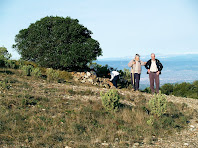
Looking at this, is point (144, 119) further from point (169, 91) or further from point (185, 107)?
point (169, 91)

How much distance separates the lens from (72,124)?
7.92m

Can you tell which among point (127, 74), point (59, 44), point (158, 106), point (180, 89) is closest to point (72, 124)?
point (158, 106)

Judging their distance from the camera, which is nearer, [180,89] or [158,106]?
[158,106]

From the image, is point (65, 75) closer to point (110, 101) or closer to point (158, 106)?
point (110, 101)

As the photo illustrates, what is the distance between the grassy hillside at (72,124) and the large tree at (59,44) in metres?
12.3

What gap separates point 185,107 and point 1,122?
934 centimetres

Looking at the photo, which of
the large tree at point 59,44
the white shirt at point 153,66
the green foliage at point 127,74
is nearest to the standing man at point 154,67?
the white shirt at point 153,66

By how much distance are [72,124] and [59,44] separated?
17.3m

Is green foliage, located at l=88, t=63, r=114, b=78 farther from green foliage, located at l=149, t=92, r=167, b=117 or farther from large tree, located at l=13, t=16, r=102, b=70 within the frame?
green foliage, located at l=149, t=92, r=167, b=117

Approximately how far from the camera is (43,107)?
9.73m

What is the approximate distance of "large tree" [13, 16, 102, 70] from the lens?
2347 centimetres

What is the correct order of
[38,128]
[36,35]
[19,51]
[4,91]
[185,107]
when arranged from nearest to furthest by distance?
[38,128] < [4,91] < [185,107] < [36,35] < [19,51]

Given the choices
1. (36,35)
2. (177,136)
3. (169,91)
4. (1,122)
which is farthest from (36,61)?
(177,136)

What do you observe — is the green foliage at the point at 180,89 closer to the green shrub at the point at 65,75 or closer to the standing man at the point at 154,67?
the green shrub at the point at 65,75
